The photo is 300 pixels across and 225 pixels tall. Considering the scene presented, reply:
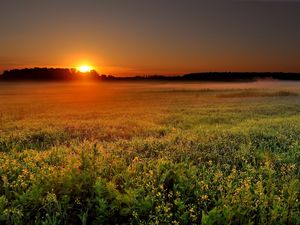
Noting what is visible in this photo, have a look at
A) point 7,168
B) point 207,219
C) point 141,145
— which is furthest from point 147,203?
point 141,145

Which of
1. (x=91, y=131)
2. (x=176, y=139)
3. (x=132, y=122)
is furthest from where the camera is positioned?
(x=132, y=122)

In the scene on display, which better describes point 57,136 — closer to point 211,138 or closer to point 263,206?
point 211,138

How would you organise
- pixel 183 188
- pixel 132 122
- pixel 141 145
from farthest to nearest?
pixel 132 122
pixel 141 145
pixel 183 188

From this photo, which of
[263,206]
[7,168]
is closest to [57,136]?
[7,168]

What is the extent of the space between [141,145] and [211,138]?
8.78 feet

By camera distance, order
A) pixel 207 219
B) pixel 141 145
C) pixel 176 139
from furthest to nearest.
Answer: pixel 176 139 < pixel 141 145 < pixel 207 219

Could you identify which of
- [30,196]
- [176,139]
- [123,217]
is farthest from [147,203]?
[176,139]

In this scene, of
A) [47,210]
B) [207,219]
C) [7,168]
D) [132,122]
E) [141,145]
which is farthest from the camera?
[132,122]

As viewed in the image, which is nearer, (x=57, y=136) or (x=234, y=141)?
(x=234, y=141)

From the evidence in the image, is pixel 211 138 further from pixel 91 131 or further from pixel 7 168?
pixel 7 168

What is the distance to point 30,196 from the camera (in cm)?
582

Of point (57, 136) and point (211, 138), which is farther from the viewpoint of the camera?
point (57, 136)

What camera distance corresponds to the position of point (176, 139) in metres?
11.7

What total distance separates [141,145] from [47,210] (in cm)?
521
